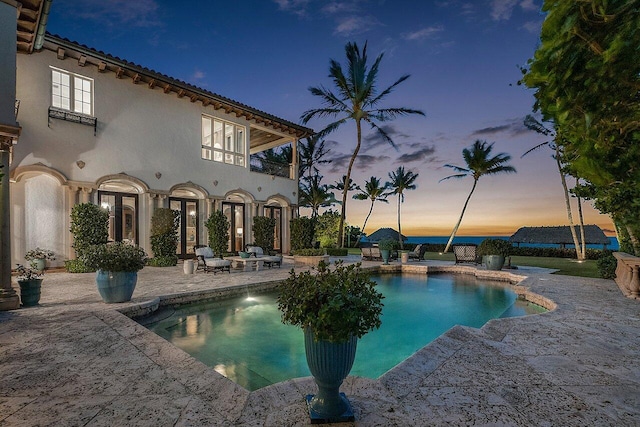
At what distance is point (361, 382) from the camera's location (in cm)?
331

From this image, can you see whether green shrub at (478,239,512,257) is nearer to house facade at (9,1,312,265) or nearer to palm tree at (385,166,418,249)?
house facade at (9,1,312,265)

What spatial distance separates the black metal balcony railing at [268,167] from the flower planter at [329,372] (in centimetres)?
1625

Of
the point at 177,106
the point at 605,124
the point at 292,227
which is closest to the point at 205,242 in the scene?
the point at 292,227

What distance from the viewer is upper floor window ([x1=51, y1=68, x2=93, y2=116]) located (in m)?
11.3

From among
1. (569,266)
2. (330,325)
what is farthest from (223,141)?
(569,266)

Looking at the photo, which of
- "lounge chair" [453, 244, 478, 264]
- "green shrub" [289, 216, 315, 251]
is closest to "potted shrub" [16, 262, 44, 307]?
"green shrub" [289, 216, 315, 251]

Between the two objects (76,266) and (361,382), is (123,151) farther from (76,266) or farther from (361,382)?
(361,382)

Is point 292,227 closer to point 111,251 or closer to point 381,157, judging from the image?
point 111,251

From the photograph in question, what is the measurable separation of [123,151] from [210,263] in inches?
243

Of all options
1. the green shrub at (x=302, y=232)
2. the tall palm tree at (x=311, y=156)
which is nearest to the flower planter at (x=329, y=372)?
the green shrub at (x=302, y=232)

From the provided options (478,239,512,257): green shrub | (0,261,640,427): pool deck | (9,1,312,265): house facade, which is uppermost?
(9,1,312,265): house facade

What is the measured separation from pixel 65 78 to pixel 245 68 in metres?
9.77

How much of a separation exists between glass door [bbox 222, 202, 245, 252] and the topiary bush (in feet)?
20.8

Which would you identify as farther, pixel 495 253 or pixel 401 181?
pixel 401 181
